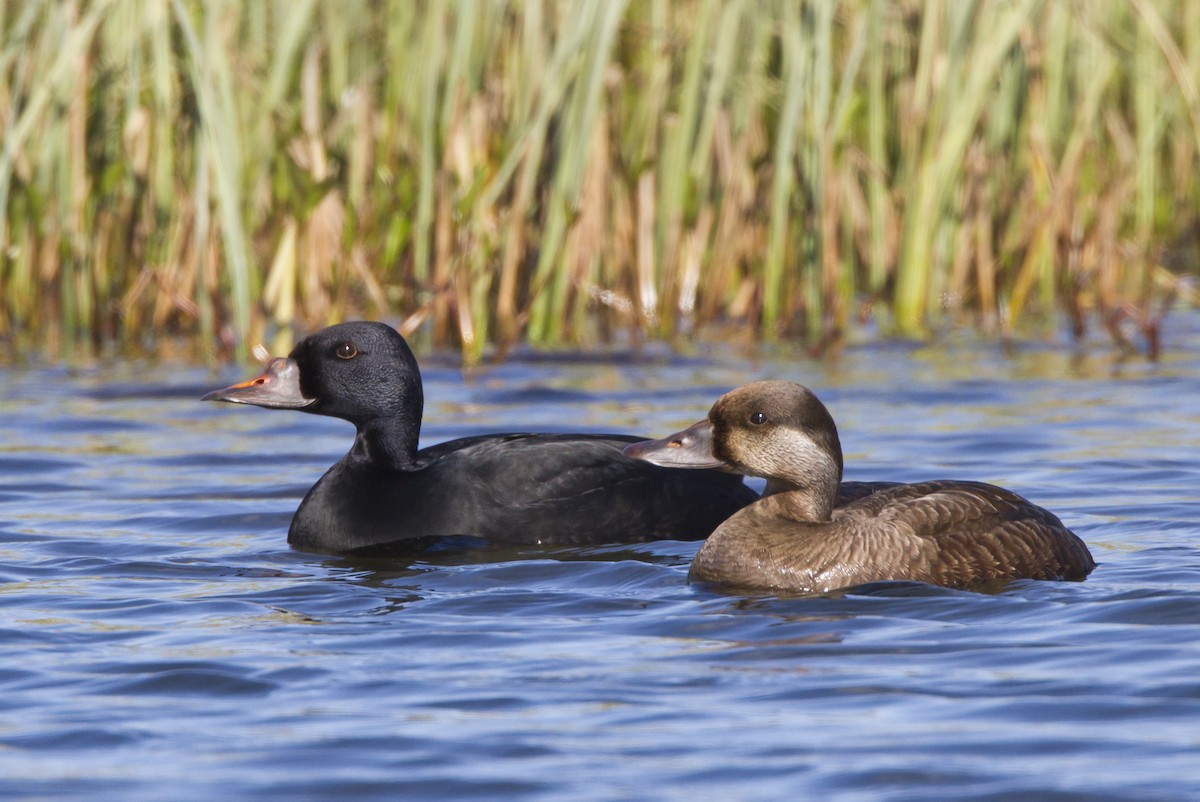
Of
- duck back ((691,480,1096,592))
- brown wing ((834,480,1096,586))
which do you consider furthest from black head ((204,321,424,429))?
brown wing ((834,480,1096,586))

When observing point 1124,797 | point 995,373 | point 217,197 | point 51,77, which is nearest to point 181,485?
point 217,197

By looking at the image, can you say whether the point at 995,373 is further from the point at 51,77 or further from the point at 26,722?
the point at 26,722

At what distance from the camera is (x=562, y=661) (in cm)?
486

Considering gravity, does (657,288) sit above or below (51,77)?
below

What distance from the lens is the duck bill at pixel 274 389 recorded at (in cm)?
698

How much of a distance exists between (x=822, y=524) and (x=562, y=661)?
1.34 m

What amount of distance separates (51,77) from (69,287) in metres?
1.64

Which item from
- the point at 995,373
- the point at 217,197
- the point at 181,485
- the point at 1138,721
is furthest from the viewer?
the point at 995,373

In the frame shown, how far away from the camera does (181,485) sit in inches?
320

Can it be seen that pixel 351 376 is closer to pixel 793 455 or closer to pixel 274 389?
pixel 274 389

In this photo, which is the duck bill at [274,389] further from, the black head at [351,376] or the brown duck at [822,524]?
the brown duck at [822,524]

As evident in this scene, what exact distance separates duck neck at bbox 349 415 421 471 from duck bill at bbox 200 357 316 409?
0.23m

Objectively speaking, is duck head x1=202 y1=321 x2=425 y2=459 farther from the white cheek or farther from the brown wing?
the brown wing

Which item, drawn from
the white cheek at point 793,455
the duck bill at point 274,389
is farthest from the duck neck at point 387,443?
the white cheek at point 793,455
